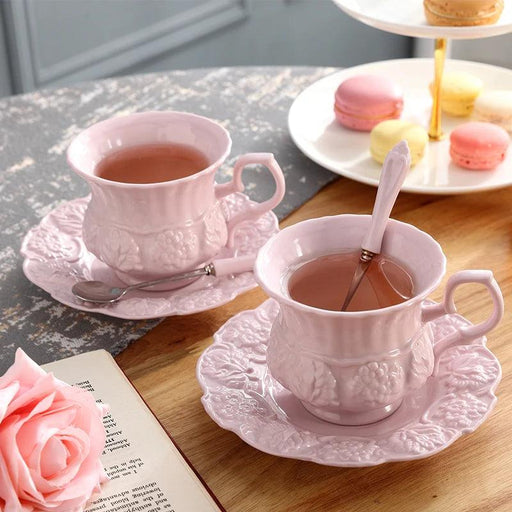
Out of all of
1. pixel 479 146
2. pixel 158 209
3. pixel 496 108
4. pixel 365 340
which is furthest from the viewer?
pixel 496 108

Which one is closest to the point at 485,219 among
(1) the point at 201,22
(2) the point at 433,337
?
(2) the point at 433,337

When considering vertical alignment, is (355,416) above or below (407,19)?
below

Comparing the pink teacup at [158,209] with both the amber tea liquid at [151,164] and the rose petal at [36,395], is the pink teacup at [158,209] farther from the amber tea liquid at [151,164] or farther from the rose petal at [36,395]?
the rose petal at [36,395]

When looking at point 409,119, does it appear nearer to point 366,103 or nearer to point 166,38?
point 366,103

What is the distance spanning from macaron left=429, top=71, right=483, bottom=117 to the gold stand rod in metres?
0.07

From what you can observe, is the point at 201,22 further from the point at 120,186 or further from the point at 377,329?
the point at 377,329

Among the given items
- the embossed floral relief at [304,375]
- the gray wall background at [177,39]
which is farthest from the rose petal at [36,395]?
the gray wall background at [177,39]

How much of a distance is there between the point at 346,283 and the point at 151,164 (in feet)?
1.16

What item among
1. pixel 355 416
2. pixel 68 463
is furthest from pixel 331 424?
pixel 68 463

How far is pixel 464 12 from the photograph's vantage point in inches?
51.0

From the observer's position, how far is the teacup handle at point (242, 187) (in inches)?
41.5

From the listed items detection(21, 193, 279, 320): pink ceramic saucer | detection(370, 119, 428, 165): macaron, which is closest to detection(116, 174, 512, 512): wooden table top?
detection(21, 193, 279, 320): pink ceramic saucer

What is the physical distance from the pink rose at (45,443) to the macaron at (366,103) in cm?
82

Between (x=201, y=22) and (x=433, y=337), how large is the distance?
2.21 meters
